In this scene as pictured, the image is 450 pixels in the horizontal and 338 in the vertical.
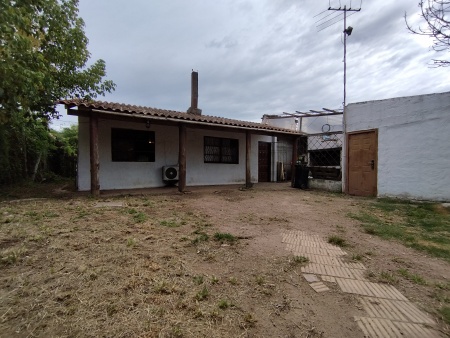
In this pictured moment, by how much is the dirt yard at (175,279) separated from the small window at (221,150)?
662cm

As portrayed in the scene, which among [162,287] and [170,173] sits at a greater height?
[170,173]

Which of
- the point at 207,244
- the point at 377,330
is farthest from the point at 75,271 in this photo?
the point at 377,330

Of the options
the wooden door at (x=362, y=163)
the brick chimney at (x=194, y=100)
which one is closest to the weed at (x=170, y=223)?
the wooden door at (x=362, y=163)

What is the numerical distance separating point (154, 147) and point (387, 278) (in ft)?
27.5

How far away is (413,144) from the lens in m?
7.41

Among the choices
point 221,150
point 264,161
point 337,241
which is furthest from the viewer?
point 264,161

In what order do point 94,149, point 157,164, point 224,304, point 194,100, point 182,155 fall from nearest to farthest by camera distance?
point 224,304, point 94,149, point 182,155, point 157,164, point 194,100

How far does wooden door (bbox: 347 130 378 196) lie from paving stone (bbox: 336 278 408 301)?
22.5 feet

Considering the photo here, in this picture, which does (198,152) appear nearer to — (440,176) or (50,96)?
(50,96)

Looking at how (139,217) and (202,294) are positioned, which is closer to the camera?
(202,294)

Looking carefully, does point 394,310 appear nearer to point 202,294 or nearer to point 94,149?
point 202,294

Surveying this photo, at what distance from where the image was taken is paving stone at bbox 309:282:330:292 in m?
2.21

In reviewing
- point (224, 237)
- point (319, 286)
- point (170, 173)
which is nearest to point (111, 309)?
point (319, 286)

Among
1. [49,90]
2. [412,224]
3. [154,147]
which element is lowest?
[412,224]
